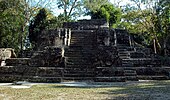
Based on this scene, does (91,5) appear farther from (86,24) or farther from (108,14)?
(86,24)

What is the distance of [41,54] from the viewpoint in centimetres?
1310

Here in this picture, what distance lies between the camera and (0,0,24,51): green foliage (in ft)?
70.0

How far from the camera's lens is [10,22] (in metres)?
21.9

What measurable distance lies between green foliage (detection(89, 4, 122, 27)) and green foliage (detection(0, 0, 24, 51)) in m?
8.93

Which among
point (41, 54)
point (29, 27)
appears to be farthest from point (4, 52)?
point (29, 27)

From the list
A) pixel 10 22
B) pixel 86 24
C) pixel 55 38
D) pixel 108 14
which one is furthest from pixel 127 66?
pixel 108 14

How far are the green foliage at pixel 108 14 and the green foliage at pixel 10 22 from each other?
8.93 m

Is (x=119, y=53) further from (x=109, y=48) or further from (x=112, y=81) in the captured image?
(x=112, y=81)

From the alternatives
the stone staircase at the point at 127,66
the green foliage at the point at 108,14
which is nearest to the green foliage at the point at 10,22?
the green foliage at the point at 108,14

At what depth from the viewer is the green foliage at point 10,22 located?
21328 mm

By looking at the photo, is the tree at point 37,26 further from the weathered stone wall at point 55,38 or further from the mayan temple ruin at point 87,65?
the mayan temple ruin at point 87,65

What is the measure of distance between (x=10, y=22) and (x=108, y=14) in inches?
503

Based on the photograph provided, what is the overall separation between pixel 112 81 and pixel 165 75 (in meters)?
2.64

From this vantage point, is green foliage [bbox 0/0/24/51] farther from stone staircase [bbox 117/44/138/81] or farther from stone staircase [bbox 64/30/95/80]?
stone staircase [bbox 117/44/138/81]
